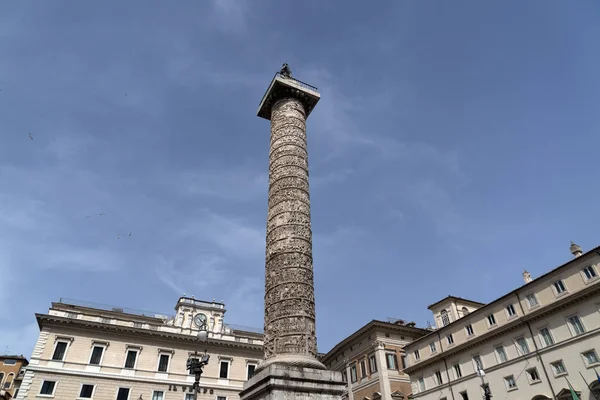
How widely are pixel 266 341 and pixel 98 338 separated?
15285mm

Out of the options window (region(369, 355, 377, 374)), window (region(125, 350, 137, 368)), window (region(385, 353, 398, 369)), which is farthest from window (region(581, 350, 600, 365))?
window (region(125, 350, 137, 368))

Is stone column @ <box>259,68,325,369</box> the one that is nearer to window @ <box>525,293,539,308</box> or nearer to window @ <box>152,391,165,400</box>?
window @ <box>525,293,539,308</box>

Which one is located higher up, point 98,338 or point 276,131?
point 276,131

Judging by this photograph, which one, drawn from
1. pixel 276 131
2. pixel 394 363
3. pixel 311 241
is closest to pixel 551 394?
pixel 394 363

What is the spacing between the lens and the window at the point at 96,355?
20156mm

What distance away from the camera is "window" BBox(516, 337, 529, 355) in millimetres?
17064

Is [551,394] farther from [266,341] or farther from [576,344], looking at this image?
[266,341]

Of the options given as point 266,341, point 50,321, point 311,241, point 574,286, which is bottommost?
point 266,341

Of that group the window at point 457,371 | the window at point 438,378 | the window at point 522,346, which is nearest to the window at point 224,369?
the window at point 438,378

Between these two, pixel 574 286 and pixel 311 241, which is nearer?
pixel 311 241

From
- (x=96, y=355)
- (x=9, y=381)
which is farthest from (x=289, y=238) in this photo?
(x=9, y=381)

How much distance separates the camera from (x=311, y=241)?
10.3m

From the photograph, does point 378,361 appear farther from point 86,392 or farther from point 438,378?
point 86,392

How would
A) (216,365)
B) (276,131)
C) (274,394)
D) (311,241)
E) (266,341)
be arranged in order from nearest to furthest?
(274,394)
(266,341)
(311,241)
(276,131)
(216,365)
